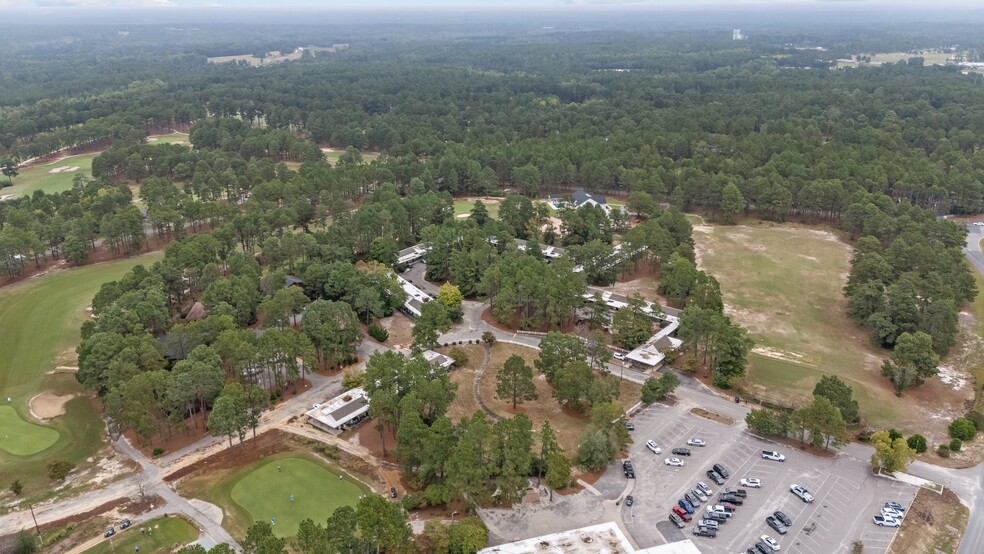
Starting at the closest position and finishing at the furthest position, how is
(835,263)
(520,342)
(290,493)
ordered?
(290,493) → (520,342) → (835,263)

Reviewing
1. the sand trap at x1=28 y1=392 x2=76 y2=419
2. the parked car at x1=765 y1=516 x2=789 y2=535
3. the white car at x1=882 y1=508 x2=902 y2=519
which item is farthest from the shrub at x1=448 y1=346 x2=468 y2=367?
the white car at x1=882 y1=508 x2=902 y2=519

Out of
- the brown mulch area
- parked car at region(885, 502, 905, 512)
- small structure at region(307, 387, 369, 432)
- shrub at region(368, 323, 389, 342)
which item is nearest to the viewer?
parked car at region(885, 502, 905, 512)

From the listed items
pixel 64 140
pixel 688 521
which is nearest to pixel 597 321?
pixel 688 521

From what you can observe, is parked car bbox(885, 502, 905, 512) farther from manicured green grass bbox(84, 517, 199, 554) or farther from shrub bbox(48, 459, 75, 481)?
shrub bbox(48, 459, 75, 481)

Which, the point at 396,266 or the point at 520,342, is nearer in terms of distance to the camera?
the point at 520,342

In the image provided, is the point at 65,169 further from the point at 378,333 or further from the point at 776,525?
the point at 776,525

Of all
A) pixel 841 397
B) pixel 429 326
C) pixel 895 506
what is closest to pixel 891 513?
pixel 895 506

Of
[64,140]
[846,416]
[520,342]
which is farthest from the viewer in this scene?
[64,140]

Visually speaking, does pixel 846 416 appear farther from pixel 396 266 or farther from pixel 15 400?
pixel 15 400
